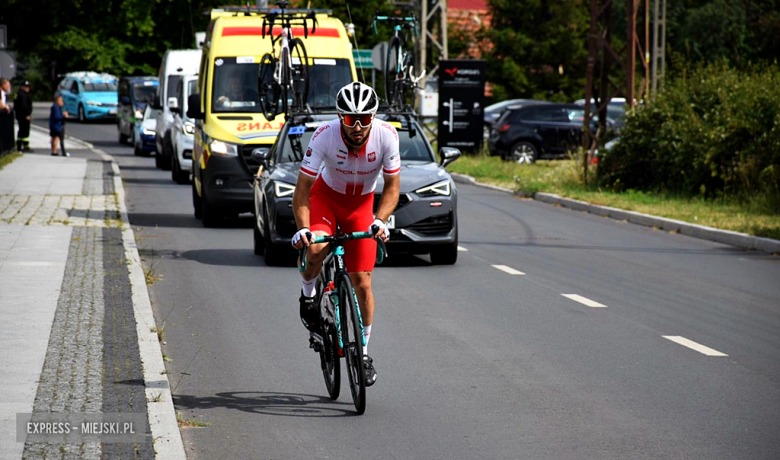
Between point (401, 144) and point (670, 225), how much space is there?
5436mm

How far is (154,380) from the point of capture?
7332mm

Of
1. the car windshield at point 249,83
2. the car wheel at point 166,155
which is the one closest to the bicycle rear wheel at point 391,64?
the car windshield at point 249,83

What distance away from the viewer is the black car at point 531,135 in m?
34.4

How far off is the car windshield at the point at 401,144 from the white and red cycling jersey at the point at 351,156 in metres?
7.17

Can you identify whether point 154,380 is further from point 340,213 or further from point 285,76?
point 285,76

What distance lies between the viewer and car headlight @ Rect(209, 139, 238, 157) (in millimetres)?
17438

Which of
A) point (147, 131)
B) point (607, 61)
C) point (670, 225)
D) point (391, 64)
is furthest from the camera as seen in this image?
point (147, 131)

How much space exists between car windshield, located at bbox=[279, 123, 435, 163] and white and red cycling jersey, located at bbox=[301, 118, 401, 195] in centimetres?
717

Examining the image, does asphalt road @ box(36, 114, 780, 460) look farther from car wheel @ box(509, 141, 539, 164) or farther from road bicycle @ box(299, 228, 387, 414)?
car wheel @ box(509, 141, 539, 164)

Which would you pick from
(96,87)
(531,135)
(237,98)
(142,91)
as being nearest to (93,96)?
(96,87)

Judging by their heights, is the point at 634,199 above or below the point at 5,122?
below

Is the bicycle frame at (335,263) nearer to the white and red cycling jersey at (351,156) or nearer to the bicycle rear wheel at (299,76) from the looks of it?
the white and red cycling jersey at (351,156)

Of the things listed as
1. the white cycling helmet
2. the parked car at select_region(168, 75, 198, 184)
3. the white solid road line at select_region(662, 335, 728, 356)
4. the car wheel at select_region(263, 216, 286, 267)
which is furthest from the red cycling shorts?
the parked car at select_region(168, 75, 198, 184)

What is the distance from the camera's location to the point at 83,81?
58531 mm
